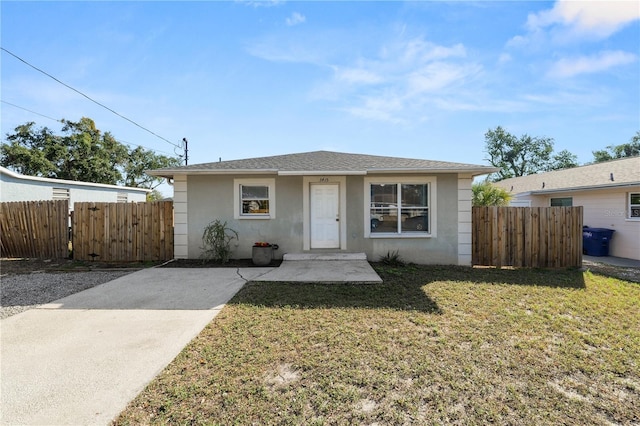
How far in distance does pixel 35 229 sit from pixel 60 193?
17.3 feet

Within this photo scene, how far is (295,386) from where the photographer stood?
260 cm

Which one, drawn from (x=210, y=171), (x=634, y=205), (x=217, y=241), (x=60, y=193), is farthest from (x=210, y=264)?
(x=634, y=205)

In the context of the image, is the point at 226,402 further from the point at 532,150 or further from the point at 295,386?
the point at 532,150

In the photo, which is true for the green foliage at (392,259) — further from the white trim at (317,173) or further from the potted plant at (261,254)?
the potted plant at (261,254)

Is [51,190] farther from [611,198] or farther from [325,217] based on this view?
[611,198]

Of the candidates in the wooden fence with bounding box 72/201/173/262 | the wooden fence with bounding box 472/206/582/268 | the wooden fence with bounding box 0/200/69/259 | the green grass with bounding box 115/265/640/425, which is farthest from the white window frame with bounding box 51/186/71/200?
the wooden fence with bounding box 472/206/582/268

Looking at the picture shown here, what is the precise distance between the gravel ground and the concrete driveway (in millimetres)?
380

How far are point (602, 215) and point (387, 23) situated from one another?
10911 millimetres

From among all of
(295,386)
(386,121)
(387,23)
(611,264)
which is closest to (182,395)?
(295,386)

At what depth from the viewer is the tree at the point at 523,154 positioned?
3419 cm

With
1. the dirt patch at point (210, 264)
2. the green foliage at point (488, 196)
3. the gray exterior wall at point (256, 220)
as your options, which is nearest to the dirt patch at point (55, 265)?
the dirt patch at point (210, 264)

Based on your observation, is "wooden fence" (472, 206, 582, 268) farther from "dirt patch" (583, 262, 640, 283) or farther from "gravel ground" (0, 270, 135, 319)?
"gravel ground" (0, 270, 135, 319)

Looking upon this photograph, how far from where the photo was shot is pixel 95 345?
3.37 metres

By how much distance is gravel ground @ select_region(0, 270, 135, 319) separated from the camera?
484 cm
